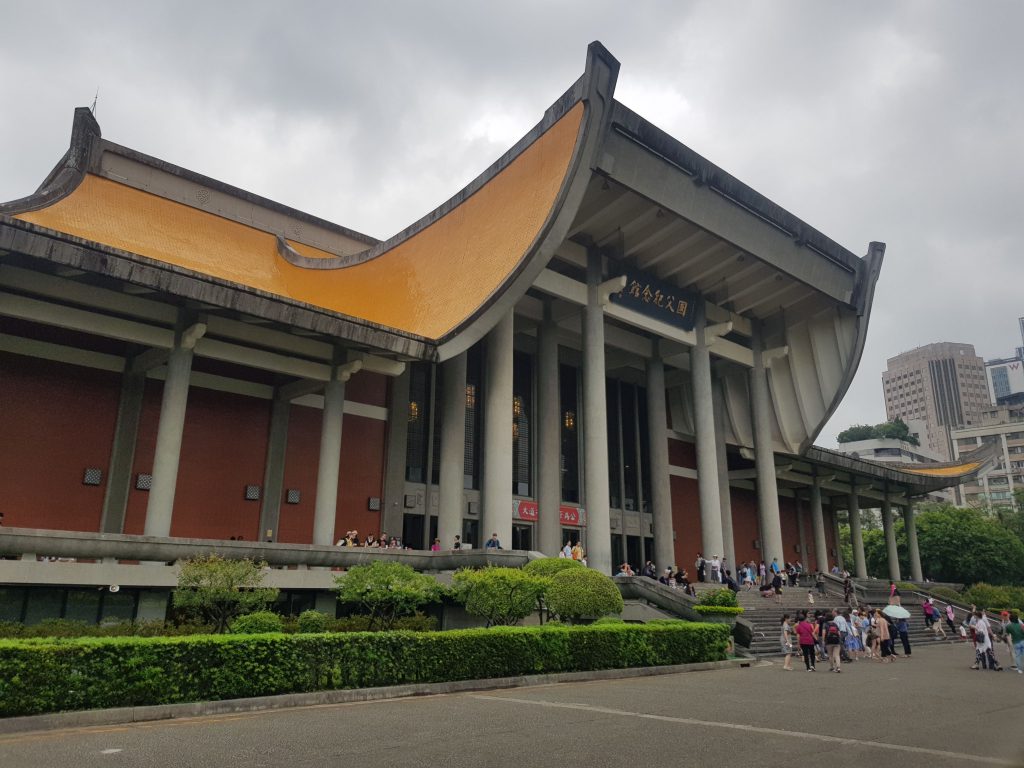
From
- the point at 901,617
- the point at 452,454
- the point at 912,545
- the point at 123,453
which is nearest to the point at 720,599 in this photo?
the point at 901,617

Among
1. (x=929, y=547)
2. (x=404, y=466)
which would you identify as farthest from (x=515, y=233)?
(x=929, y=547)

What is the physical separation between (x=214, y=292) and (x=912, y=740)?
12.9m

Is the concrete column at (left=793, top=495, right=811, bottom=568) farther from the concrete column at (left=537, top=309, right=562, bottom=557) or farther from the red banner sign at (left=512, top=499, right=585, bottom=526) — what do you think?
the concrete column at (left=537, top=309, right=562, bottom=557)

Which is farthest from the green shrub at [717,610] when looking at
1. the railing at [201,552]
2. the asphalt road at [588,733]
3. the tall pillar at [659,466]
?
the tall pillar at [659,466]

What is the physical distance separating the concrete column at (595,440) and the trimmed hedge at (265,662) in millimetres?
7743

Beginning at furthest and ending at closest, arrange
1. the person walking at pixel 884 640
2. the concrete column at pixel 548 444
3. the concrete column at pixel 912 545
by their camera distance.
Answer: the concrete column at pixel 912 545 → the concrete column at pixel 548 444 → the person walking at pixel 884 640

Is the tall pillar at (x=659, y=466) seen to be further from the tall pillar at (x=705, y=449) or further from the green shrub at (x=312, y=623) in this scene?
the green shrub at (x=312, y=623)

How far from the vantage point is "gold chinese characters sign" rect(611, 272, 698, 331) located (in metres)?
23.0

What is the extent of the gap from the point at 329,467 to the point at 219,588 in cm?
655

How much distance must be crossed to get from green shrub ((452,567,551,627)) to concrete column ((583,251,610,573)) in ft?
24.2

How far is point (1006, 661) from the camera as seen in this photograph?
577 inches

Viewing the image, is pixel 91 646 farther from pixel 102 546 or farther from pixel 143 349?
pixel 143 349

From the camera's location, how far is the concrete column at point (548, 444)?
20469 millimetres

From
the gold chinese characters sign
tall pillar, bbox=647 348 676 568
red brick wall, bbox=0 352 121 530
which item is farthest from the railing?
the gold chinese characters sign
